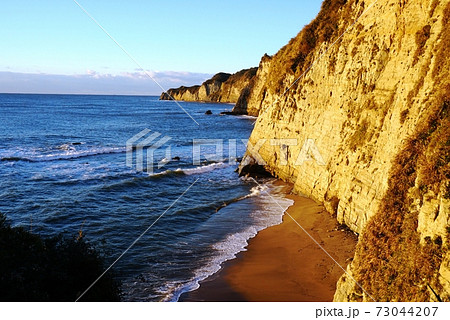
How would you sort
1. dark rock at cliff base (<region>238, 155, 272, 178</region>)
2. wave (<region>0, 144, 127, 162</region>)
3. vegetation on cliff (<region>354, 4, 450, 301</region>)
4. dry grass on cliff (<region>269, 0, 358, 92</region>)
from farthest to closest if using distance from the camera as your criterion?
wave (<region>0, 144, 127, 162</region>) < dark rock at cliff base (<region>238, 155, 272, 178</region>) < dry grass on cliff (<region>269, 0, 358, 92</region>) < vegetation on cliff (<region>354, 4, 450, 301</region>)

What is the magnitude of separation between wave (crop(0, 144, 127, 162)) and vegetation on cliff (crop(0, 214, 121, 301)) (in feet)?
97.7

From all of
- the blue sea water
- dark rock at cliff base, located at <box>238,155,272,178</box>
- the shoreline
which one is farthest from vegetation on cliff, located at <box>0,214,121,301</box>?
dark rock at cliff base, located at <box>238,155,272,178</box>

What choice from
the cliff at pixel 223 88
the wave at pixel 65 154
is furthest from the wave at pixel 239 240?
the cliff at pixel 223 88

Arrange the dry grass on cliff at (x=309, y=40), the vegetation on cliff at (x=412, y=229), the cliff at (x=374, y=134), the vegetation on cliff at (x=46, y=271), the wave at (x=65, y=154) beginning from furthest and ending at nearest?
the wave at (x=65, y=154) → the dry grass on cliff at (x=309, y=40) → the cliff at (x=374, y=134) → the vegetation on cliff at (x=46, y=271) → the vegetation on cliff at (x=412, y=229)

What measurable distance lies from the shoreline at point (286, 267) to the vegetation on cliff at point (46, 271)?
11.5 feet

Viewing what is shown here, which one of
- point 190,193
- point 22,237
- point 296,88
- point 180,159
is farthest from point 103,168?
point 22,237

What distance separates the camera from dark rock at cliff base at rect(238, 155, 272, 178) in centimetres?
3082

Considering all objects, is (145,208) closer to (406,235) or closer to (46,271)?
(46,271)

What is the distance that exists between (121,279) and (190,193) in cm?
1296

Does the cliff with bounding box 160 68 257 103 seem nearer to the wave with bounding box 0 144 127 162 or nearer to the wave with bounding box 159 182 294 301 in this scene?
the wave with bounding box 0 144 127 162

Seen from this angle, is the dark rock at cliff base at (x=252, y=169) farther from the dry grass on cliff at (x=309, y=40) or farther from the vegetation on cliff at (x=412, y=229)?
the vegetation on cliff at (x=412, y=229)

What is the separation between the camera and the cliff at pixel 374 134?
8773mm
